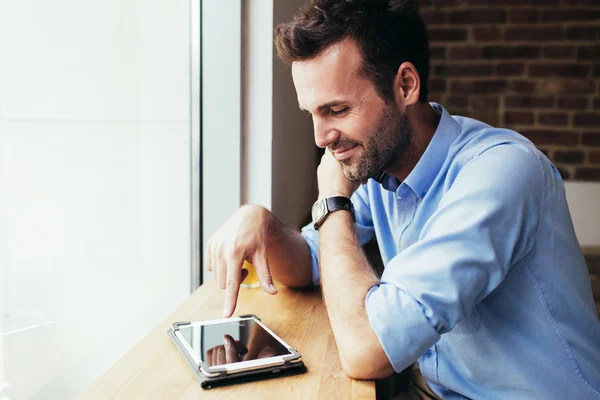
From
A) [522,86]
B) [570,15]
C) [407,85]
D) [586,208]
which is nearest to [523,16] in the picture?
[570,15]

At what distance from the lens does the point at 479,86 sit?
2680 mm

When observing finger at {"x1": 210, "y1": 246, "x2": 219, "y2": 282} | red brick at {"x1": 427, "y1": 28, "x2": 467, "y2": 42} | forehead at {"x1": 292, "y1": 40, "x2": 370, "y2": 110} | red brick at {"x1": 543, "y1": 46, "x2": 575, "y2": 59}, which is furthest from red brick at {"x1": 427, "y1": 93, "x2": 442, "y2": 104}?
finger at {"x1": 210, "y1": 246, "x2": 219, "y2": 282}

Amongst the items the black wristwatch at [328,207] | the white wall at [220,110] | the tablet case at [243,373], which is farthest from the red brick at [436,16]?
the tablet case at [243,373]

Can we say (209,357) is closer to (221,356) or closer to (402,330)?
(221,356)

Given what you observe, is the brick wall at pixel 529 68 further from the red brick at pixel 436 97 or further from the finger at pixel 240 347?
the finger at pixel 240 347

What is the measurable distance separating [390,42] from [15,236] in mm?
713

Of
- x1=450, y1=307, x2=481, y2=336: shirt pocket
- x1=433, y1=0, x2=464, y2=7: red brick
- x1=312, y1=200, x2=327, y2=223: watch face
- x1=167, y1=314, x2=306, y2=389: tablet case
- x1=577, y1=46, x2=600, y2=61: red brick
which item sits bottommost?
x1=167, y1=314, x2=306, y2=389: tablet case

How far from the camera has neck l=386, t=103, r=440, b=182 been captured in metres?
1.14

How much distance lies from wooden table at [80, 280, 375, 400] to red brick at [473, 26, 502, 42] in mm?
1931

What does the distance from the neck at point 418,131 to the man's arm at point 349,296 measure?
151mm

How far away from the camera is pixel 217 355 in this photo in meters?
0.88

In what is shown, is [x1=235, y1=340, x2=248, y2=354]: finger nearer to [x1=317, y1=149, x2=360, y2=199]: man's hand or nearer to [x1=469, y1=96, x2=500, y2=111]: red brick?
[x1=317, y1=149, x2=360, y2=199]: man's hand

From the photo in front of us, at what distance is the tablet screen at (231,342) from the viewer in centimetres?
87

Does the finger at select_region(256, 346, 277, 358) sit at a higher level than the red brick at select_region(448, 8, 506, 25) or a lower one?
lower
